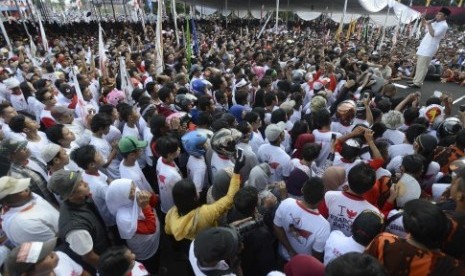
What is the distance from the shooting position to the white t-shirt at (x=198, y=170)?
3.29 metres

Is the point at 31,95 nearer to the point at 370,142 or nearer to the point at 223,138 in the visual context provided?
the point at 223,138

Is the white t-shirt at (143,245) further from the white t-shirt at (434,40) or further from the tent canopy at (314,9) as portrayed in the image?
the tent canopy at (314,9)

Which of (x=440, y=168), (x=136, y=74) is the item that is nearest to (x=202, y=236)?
(x=440, y=168)

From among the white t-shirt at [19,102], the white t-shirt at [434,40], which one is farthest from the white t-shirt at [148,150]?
the white t-shirt at [434,40]

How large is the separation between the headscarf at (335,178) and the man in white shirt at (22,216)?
237cm

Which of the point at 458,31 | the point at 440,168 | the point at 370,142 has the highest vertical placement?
the point at 370,142

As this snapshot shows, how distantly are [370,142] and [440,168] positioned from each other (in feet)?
2.71

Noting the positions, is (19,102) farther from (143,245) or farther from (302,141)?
(302,141)

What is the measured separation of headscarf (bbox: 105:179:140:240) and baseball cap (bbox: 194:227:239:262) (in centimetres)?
92

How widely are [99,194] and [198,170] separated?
1.01 meters

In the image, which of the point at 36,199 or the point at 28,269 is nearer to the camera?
the point at 28,269

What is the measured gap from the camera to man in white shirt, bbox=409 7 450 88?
810 cm

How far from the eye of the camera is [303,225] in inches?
94.0

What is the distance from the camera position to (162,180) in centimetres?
317
